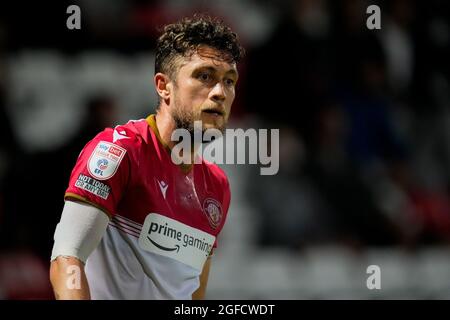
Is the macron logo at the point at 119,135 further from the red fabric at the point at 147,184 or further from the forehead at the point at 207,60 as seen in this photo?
the forehead at the point at 207,60

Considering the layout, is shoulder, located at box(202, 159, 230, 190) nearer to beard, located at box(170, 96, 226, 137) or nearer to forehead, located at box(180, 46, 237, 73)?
beard, located at box(170, 96, 226, 137)

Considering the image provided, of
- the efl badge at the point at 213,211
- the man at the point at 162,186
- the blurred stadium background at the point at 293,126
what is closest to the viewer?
the man at the point at 162,186

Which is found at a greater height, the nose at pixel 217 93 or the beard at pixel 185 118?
the nose at pixel 217 93

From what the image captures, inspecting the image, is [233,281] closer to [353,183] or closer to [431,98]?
[353,183]

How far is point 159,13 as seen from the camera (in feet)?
29.8

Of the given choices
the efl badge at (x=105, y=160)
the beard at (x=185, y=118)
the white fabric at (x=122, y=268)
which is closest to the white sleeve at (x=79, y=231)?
the efl badge at (x=105, y=160)

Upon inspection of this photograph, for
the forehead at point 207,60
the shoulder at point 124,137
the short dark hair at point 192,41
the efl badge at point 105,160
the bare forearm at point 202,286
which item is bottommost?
the bare forearm at point 202,286

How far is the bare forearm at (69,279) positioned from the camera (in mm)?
3543

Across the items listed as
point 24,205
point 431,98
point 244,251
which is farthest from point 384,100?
point 24,205

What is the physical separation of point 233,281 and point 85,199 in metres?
4.51

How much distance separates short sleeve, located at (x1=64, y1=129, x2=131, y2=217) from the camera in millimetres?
3764

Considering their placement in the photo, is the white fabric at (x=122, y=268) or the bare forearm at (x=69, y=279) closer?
the bare forearm at (x=69, y=279)

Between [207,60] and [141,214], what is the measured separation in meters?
0.79

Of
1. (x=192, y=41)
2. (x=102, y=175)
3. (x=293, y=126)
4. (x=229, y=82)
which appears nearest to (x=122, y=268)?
(x=102, y=175)
